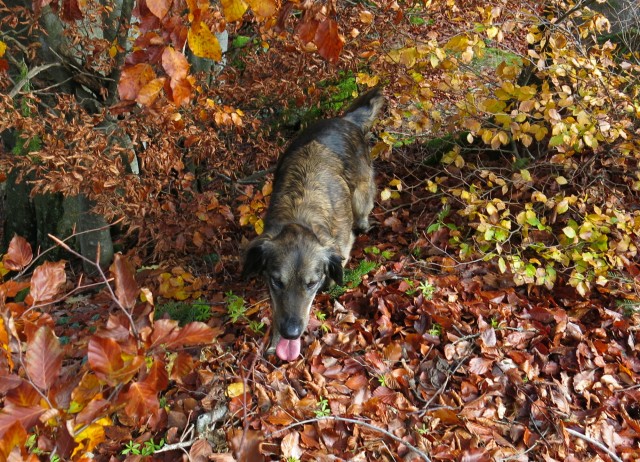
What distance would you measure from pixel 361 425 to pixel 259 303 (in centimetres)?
181

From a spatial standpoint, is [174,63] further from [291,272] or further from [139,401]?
[291,272]

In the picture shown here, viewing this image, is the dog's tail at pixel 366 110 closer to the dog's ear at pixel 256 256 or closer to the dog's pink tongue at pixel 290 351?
the dog's ear at pixel 256 256

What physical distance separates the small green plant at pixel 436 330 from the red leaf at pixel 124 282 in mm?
2720

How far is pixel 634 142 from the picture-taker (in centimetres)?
459

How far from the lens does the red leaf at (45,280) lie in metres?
2.12

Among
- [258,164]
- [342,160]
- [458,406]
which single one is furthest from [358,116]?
[458,406]

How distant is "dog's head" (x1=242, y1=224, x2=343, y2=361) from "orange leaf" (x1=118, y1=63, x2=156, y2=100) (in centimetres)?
212

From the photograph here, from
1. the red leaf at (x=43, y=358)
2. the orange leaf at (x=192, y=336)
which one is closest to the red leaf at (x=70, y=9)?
the red leaf at (x=43, y=358)

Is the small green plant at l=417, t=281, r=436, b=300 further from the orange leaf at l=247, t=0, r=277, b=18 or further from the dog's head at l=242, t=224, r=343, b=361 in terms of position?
the orange leaf at l=247, t=0, r=277, b=18

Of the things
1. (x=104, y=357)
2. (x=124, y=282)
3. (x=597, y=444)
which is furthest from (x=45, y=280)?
(x=597, y=444)

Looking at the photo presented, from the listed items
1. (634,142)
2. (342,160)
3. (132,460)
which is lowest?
(132,460)

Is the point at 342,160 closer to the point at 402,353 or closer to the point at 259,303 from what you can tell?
the point at 259,303

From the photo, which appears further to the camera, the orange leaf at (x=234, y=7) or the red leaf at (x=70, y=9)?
the red leaf at (x=70, y=9)

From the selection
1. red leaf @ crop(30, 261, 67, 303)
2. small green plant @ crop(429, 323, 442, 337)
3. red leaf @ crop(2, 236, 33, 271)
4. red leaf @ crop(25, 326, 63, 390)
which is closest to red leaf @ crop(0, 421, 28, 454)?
red leaf @ crop(25, 326, 63, 390)
